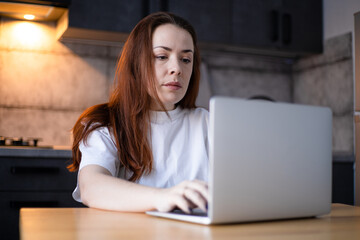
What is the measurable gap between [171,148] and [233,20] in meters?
1.65

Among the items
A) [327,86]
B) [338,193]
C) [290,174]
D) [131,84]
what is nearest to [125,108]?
[131,84]

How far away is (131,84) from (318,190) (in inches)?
26.8

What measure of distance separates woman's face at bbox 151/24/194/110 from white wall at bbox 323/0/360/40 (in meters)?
1.82

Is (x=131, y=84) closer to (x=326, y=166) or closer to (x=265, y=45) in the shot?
(x=326, y=166)

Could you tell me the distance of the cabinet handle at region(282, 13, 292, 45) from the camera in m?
2.89

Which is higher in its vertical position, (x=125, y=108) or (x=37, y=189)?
(x=125, y=108)

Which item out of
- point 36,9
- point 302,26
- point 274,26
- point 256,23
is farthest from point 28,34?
point 302,26

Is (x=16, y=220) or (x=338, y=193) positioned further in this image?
(x=338, y=193)

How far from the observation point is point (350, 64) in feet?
8.92

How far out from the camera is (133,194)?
0.88 meters

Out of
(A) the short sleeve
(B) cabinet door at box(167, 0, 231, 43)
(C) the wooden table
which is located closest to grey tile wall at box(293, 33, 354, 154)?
(B) cabinet door at box(167, 0, 231, 43)

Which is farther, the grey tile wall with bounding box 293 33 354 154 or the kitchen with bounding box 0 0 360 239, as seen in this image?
the grey tile wall with bounding box 293 33 354 154

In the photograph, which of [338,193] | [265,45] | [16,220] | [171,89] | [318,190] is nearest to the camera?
[318,190]

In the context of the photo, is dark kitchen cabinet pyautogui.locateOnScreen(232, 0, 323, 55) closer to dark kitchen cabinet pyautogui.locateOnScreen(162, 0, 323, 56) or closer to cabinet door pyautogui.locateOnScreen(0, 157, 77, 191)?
dark kitchen cabinet pyautogui.locateOnScreen(162, 0, 323, 56)
